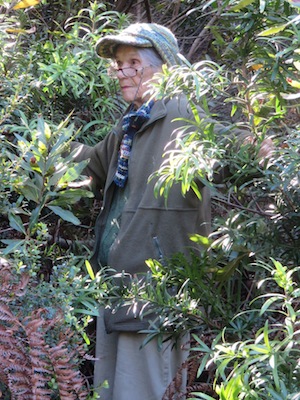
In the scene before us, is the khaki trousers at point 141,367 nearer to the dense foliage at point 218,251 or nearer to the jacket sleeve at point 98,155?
the dense foliage at point 218,251

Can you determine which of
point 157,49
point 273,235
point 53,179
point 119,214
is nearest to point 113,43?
point 157,49

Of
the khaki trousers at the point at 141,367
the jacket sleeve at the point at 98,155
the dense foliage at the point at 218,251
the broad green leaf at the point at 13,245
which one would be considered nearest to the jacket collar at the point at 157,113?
the jacket sleeve at the point at 98,155

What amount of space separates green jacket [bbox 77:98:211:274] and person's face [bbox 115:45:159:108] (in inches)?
3.5

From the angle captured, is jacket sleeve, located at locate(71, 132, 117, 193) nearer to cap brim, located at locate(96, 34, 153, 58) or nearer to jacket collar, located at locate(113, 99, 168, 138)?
jacket collar, located at locate(113, 99, 168, 138)

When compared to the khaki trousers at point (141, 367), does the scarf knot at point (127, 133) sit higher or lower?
higher

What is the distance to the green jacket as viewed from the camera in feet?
10.9

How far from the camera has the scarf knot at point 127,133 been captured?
350 centimetres

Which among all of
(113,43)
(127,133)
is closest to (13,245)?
(127,133)

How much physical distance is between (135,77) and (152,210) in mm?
602

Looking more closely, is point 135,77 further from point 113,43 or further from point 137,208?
point 137,208

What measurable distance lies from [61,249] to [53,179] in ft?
3.11

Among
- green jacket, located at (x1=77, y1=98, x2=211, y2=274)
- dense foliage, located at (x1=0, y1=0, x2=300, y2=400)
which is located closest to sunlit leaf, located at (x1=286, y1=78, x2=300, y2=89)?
dense foliage, located at (x1=0, y1=0, x2=300, y2=400)

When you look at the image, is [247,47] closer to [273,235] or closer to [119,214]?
[273,235]

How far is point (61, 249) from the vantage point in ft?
12.1
